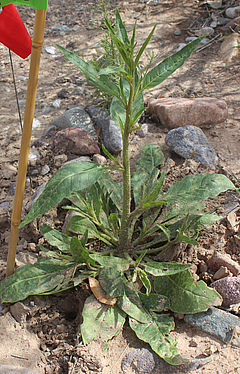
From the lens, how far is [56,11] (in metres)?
5.56

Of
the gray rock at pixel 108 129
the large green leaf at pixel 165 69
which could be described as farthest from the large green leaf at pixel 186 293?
the gray rock at pixel 108 129

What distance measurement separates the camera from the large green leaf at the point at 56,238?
2129mm

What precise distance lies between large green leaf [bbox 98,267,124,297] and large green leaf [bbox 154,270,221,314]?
0.25 metres

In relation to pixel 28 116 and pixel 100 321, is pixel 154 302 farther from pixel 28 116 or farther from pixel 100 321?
pixel 28 116

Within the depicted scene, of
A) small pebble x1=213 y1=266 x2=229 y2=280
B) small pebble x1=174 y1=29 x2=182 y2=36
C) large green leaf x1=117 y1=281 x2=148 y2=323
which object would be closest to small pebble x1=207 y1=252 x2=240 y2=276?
small pebble x1=213 y1=266 x2=229 y2=280

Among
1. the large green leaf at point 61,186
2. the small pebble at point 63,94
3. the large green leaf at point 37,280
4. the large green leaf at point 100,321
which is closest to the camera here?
the large green leaf at point 61,186

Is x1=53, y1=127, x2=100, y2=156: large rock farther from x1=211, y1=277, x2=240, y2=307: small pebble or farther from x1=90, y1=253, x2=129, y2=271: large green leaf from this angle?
x1=211, y1=277, x2=240, y2=307: small pebble

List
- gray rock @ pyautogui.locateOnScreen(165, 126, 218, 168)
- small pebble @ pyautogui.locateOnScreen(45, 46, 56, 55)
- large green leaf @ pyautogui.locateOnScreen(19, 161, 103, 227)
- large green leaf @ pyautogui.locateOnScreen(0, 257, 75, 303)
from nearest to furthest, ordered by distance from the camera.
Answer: large green leaf @ pyautogui.locateOnScreen(19, 161, 103, 227) < large green leaf @ pyautogui.locateOnScreen(0, 257, 75, 303) < gray rock @ pyautogui.locateOnScreen(165, 126, 218, 168) < small pebble @ pyautogui.locateOnScreen(45, 46, 56, 55)

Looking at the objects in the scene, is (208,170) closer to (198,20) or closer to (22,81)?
(22,81)

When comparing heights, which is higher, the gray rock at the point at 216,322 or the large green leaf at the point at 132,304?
the large green leaf at the point at 132,304

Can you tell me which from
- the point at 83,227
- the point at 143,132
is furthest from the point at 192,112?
the point at 83,227

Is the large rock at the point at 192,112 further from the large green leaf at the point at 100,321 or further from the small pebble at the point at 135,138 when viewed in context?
the large green leaf at the point at 100,321

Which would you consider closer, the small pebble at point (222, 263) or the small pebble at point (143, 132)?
the small pebble at point (222, 263)

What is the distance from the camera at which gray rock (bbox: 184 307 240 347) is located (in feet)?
6.02
